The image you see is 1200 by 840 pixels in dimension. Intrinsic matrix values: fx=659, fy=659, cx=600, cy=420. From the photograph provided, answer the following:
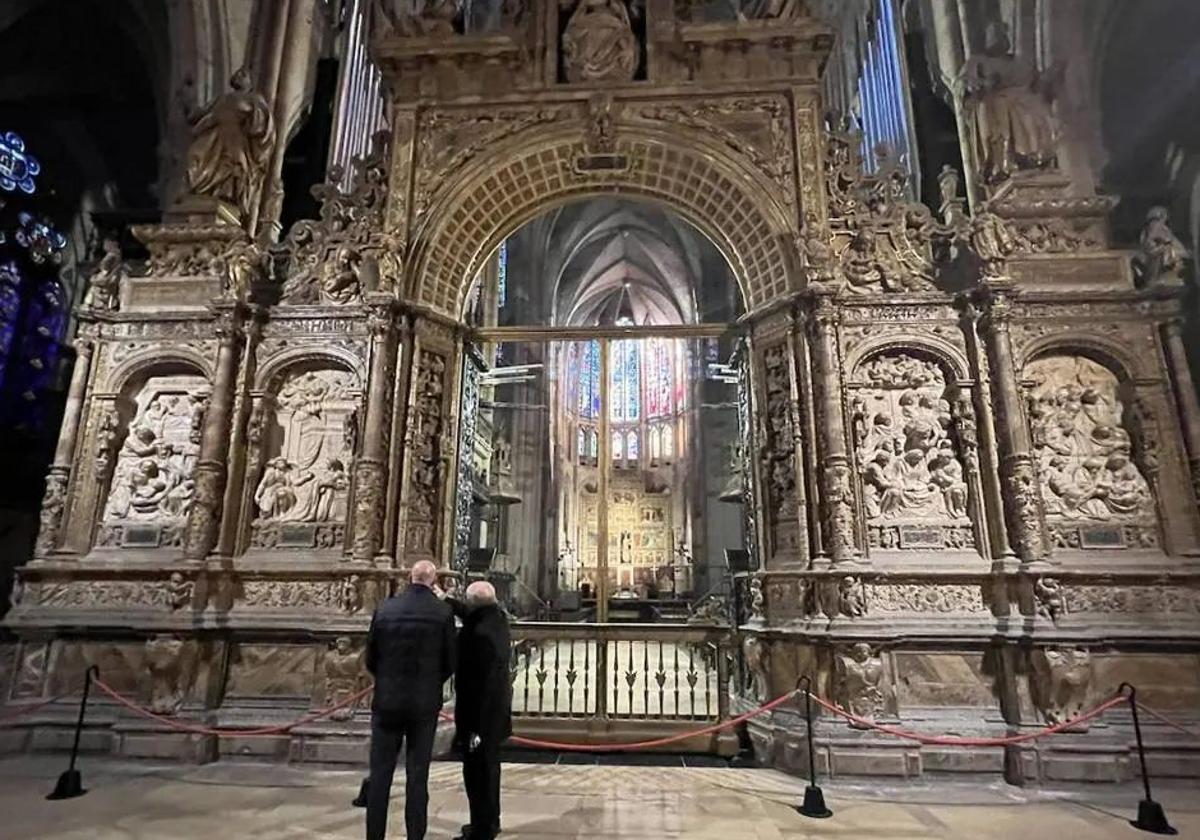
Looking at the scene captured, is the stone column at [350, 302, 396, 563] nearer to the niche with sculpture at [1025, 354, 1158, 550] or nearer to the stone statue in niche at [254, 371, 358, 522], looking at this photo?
the stone statue in niche at [254, 371, 358, 522]

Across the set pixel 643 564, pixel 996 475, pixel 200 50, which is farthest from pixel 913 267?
pixel 643 564

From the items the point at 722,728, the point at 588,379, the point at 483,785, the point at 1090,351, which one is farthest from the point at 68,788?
the point at 588,379

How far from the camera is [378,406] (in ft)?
24.7

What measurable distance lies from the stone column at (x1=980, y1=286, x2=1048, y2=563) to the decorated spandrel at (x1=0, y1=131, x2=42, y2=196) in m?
19.9

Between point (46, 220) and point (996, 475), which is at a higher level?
point (46, 220)

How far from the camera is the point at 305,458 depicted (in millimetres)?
7715

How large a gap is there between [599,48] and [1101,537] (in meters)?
8.25

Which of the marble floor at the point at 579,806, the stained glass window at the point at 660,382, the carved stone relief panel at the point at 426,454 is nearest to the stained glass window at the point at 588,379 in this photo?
the stained glass window at the point at 660,382

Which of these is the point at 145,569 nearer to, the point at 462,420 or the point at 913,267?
the point at 462,420

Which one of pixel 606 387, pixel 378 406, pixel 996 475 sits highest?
pixel 606 387

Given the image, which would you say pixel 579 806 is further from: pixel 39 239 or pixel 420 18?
pixel 39 239

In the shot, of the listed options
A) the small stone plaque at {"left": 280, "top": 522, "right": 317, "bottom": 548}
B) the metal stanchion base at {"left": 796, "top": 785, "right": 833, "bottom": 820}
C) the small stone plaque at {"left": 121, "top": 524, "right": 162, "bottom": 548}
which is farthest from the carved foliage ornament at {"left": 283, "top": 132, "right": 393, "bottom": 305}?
the metal stanchion base at {"left": 796, "top": 785, "right": 833, "bottom": 820}

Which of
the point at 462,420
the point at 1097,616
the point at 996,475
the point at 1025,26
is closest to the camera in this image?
the point at 1097,616

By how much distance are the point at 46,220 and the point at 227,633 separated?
49.7 feet
